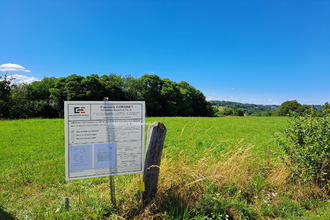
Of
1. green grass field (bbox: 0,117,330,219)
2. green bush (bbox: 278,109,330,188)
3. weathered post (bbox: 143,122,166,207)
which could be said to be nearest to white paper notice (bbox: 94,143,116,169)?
weathered post (bbox: 143,122,166,207)

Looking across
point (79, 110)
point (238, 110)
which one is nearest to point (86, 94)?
point (79, 110)

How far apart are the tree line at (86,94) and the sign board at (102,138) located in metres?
33.6

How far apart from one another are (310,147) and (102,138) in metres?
3.96

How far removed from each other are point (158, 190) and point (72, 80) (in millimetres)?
37286

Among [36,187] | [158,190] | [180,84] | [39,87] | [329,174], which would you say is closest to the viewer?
[158,190]

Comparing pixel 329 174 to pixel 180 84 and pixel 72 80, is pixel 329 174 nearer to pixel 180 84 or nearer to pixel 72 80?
pixel 72 80

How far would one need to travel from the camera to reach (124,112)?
10.4 ft

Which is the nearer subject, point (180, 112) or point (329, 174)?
point (329, 174)

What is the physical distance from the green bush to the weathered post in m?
2.91

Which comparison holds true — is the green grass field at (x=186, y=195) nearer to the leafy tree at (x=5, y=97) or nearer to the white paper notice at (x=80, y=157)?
the white paper notice at (x=80, y=157)

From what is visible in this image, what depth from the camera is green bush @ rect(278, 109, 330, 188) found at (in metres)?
3.82

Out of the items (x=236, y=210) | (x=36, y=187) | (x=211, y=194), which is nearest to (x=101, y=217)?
(x=211, y=194)

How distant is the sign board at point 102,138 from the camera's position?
115 inches

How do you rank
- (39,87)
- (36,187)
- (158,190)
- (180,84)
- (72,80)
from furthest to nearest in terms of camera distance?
(180,84) < (39,87) < (72,80) < (36,187) < (158,190)
